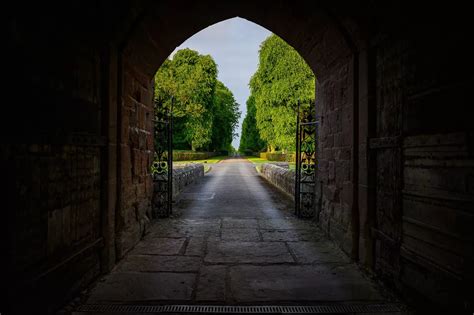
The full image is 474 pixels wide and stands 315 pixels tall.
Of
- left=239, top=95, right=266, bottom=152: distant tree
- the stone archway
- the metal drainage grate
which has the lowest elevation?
the metal drainage grate

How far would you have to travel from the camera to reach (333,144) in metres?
4.95

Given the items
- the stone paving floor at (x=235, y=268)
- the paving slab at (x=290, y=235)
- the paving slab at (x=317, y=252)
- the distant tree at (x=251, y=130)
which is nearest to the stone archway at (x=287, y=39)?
the paving slab at (x=317, y=252)

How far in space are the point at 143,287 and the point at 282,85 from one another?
87.4 ft

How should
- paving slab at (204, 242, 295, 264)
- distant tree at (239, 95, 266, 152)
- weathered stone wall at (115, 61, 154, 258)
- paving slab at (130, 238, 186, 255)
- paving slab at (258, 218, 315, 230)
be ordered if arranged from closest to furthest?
paving slab at (204, 242, 295, 264), weathered stone wall at (115, 61, 154, 258), paving slab at (130, 238, 186, 255), paving slab at (258, 218, 315, 230), distant tree at (239, 95, 266, 152)

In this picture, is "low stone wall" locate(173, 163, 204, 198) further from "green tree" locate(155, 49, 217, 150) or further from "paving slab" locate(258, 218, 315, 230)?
"green tree" locate(155, 49, 217, 150)

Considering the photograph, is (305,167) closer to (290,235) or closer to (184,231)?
(290,235)

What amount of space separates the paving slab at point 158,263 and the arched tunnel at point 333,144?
0.20m

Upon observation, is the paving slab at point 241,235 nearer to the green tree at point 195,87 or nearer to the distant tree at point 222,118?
the green tree at point 195,87

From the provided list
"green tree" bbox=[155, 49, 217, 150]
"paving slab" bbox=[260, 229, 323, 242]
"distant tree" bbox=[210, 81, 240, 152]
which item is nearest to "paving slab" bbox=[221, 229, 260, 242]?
"paving slab" bbox=[260, 229, 323, 242]

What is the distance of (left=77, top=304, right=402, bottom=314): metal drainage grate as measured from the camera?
2.64 m

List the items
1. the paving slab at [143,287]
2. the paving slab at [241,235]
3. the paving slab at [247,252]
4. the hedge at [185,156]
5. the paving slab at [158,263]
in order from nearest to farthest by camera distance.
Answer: the paving slab at [143,287] → the paving slab at [158,263] → the paving slab at [247,252] → the paving slab at [241,235] → the hedge at [185,156]

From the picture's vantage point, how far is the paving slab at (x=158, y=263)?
3.58 meters

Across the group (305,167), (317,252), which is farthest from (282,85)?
(317,252)

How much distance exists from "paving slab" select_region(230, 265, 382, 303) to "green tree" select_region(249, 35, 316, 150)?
24229 mm
